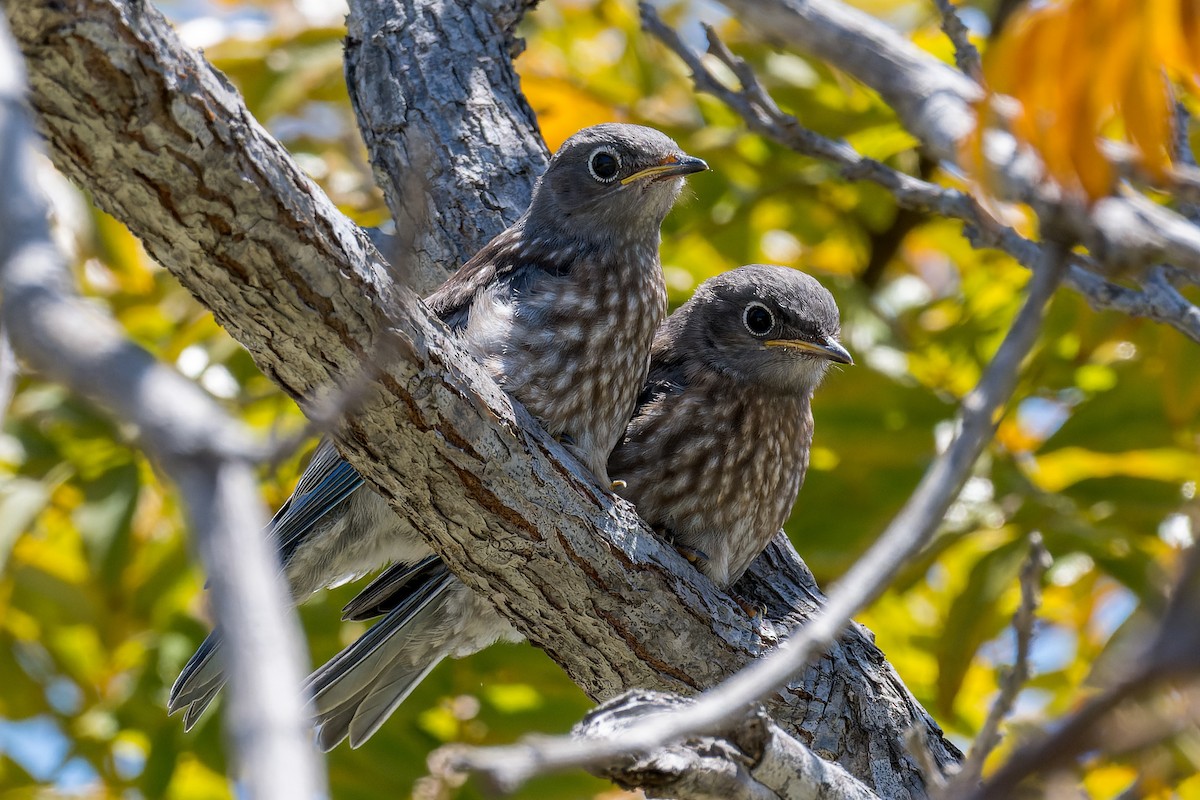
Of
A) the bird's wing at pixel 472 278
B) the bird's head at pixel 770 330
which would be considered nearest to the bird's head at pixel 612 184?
the bird's wing at pixel 472 278

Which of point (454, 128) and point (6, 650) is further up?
point (454, 128)

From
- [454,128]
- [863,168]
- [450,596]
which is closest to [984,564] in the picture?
[863,168]

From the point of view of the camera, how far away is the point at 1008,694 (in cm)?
221

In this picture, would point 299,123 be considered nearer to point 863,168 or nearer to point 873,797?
point 863,168

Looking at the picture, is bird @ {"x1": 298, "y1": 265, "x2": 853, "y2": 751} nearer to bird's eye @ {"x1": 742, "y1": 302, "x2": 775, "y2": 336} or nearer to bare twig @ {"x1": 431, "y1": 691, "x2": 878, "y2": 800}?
bird's eye @ {"x1": 742, "y1": 302, "x2": 775, "y2": 336}

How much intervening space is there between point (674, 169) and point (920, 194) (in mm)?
875

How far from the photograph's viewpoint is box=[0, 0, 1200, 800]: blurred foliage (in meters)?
4.41

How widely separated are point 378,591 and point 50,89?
215cm

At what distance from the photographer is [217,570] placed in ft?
4.13

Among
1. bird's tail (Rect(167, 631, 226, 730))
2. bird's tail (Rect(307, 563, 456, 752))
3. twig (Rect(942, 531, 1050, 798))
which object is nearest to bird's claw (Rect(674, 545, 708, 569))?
bird's tail (Rect(307, 563, 456, 752))

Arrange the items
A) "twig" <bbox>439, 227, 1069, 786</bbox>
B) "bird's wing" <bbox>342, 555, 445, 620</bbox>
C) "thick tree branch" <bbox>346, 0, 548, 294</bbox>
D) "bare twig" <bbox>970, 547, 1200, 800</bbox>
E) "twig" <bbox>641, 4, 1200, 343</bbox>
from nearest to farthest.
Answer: "bare twig" <bbox>970, 547, 1200, 800</bbox> < "twig" <bbox>439, 227, 1069, 786</bbox> < "twig" <bbox>641, 4, 1200, 343</bbox> < "bird's wing" <bbox>342, 555, 445, 620</bbox> < "thick tree branch" <bbox>346, 0, 548, 294</bbox>

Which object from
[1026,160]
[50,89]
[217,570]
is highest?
[50,89]

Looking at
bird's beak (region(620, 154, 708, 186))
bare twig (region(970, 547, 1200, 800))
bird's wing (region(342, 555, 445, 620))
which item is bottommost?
bird's wing (region(342, 555, 445, 620))

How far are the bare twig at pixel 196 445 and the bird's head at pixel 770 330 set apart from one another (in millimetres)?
3114
